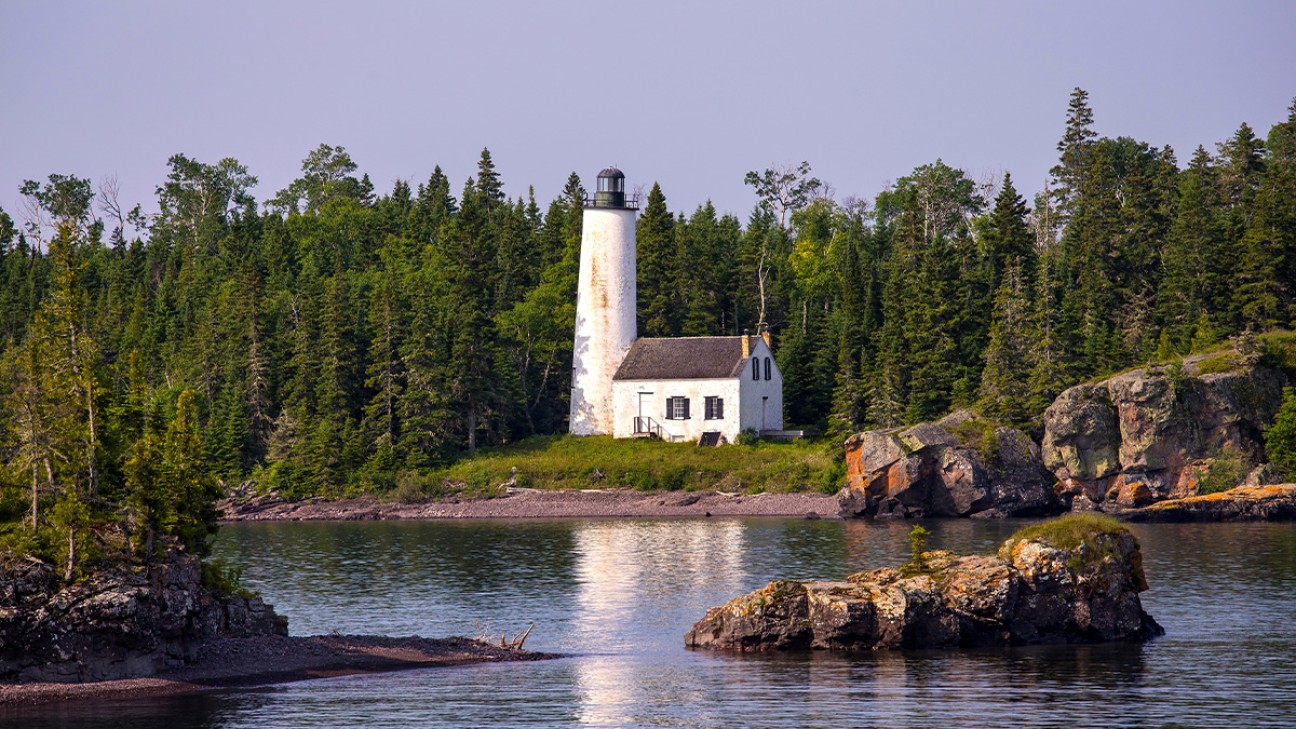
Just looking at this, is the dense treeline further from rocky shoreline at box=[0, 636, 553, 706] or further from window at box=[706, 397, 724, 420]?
rocky shoreline at box=[0, 636, 553, 706]

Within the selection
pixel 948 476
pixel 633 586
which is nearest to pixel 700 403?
pixel 948 476

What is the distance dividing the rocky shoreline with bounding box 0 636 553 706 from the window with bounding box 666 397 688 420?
4274cm

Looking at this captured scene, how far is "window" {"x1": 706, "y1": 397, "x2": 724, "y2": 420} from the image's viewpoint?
78.4m

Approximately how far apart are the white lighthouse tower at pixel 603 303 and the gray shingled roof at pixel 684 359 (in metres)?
0.93

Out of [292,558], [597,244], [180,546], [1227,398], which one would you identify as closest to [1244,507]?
[1227,398]

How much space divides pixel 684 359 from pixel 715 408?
10.7 ft

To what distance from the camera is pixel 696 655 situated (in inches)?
1367

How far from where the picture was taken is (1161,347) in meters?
69.5

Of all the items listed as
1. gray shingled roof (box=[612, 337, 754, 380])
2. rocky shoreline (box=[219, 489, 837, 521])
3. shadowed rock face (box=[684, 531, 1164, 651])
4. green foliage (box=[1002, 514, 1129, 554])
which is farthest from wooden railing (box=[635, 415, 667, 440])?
green foliage (box=[1002, 514, 1129, 554])

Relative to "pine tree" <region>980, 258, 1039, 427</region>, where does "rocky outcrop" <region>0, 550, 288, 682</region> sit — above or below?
below

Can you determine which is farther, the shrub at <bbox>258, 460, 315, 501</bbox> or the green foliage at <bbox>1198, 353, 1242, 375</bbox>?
the shrub at <bbox>258, 460, 315, 501</bbox>

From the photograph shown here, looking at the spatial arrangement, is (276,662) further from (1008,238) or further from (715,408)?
(1008,238)

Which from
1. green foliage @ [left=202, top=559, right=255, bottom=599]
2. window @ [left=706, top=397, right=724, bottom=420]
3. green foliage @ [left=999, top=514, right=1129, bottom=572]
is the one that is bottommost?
green foliage @ [left=202, top=559, right=255, bottom=599]

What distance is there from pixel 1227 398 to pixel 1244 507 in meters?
5.16
